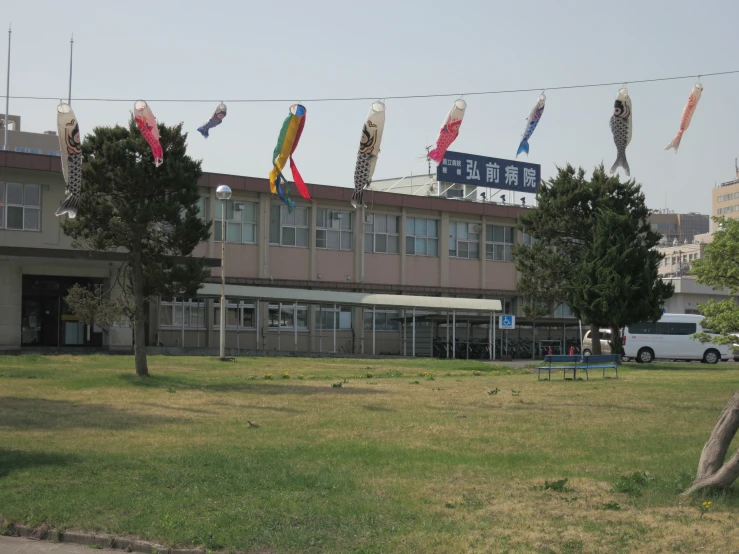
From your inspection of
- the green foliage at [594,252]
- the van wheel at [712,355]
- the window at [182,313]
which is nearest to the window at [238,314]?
the window at [182,313]

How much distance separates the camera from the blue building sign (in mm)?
51344

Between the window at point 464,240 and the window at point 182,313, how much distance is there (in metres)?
16.0

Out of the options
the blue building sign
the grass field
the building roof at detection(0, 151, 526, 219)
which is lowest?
the grass field

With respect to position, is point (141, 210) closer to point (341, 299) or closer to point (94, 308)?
point (94, 308)

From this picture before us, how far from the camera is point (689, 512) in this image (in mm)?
8234

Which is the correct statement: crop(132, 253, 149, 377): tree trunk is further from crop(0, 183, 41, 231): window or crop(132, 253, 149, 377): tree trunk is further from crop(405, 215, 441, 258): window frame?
crop(405, 215, 441, 258): window frame

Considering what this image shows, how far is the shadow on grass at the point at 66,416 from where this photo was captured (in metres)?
14.7

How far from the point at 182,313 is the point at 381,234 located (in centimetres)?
1260

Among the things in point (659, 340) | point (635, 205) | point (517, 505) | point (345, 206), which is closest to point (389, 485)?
point (517, 505)

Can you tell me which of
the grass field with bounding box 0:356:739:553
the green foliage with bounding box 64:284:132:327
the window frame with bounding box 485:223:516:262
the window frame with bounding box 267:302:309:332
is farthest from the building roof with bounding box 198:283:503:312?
the grass field with bounding box 0:356:739:553

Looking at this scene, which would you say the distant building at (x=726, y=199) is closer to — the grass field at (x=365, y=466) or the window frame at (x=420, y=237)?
the window frame at (x=420, y=237)

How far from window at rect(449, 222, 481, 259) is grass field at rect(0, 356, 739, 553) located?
3120cm

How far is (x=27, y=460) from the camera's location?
1111cm

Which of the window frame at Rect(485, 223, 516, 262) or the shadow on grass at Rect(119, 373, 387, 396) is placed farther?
the window frame at Rect(485, 223, 516, 262)
